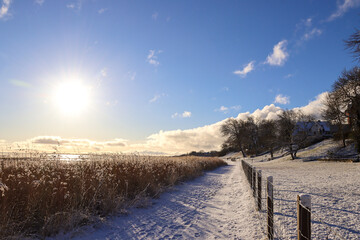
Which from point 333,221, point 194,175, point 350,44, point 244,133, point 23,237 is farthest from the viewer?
point 244,133

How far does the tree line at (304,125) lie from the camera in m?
24.4

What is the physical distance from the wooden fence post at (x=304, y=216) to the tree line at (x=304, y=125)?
13.7 meters

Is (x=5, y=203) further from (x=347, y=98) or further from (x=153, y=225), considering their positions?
(x=347, y=98)

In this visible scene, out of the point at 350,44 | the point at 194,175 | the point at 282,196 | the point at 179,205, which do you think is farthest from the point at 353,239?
the point at 350,44

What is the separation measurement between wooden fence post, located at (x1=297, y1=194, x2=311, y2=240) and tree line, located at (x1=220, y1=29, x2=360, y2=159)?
44.9 feet

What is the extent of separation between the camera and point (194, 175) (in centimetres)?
1383

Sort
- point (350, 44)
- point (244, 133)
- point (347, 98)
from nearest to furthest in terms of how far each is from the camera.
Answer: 1. point (350, 44)
2. point (347, 98)
3. point (244, 133)

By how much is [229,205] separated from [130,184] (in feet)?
10.7

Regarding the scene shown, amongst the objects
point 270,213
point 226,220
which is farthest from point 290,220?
point 226,220

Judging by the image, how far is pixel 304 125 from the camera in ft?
Answer: 118

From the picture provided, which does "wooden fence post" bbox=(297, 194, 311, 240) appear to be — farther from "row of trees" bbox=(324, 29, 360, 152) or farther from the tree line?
"row of trees" bbox=(324, 29, 360, 152)

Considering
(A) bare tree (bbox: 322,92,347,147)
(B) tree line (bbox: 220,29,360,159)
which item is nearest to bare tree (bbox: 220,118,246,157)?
(B) tree line (bbox: 220,29,360,159)

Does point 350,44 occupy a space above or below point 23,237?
above

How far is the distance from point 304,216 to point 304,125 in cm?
3829
